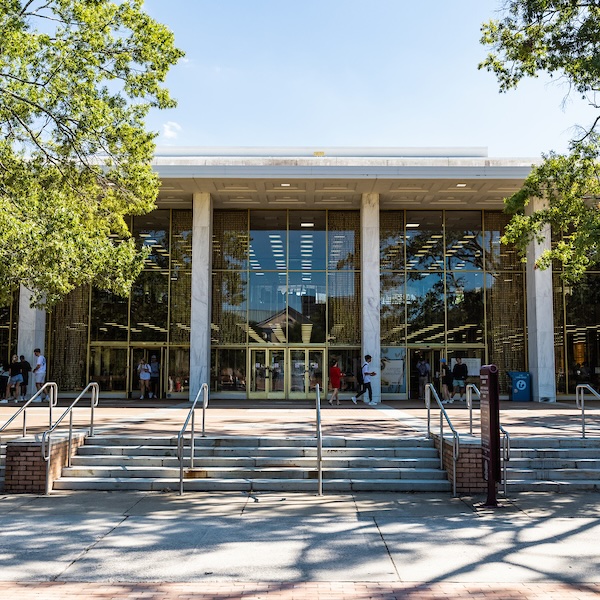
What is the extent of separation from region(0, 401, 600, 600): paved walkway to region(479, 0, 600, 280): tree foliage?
8.04 metres

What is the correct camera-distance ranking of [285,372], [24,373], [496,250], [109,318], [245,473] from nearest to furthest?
[245,473] < [24,373] < [285,372] < [109,318] < [496,250]

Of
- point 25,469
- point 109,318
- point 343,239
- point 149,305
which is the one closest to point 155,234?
point 149,305

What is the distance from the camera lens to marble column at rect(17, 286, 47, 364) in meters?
23.4

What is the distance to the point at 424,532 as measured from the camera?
716cm

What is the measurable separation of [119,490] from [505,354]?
60.3ft

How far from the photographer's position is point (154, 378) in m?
24.6

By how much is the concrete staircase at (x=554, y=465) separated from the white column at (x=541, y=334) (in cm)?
1230

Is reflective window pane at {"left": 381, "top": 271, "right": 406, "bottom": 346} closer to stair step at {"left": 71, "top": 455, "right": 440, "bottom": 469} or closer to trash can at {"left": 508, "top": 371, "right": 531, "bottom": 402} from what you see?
trash can at {"left": 508, "top": 371, "right": 531, "bottom": 402}

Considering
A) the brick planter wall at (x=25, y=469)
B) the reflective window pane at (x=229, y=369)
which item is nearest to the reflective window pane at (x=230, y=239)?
the reflective window pane at (x=229, y=369)

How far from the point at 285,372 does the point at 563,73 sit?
14.2m

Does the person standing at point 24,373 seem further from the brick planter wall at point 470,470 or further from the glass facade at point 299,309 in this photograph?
the brick planter wall at point 470,470

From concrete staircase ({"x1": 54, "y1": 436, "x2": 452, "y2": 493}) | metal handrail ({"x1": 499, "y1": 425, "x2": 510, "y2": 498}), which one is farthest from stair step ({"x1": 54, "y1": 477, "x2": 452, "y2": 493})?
metal handrail ({"x1": 499, "y1": 425, "x2": 510, "y2": 498})

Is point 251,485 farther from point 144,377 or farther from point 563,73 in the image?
point 144,377

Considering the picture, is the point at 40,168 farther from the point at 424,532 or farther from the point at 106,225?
the point at 424,532
